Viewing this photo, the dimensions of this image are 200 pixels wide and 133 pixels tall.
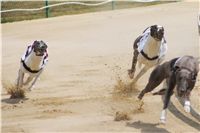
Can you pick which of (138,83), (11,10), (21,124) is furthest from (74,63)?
(11,10)

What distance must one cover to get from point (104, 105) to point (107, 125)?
98cm

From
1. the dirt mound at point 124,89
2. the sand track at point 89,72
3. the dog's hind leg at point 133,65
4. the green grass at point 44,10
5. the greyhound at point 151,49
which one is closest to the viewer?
the sand track at point 89,72

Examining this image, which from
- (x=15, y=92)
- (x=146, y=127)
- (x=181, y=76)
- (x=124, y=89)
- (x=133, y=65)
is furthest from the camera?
(x=133, y=65)

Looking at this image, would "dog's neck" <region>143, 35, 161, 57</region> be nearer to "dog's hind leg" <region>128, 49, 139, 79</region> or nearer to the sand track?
"dog's hind leg" <region>128, 49, 139, 79</region>

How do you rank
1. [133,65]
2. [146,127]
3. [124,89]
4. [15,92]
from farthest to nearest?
[133,65], [124,89], [15,92], [146,127]

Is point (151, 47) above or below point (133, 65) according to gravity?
above

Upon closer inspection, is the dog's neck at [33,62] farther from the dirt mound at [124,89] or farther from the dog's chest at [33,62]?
the dirt mound at [124,89]

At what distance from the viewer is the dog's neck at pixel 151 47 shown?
8961 mm

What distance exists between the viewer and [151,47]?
900 centimetres

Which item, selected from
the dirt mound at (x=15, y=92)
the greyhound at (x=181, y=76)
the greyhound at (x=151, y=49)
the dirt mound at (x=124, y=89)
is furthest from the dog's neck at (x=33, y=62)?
the greyhound at (x=181, y=76)

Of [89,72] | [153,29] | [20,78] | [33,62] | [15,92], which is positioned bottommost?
[15,92]

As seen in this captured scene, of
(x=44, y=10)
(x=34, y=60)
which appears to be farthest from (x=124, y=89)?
(x=44, y=10)

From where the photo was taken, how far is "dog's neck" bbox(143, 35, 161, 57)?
29.4ft

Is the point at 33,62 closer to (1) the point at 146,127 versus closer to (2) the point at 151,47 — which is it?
(2) the point at 151,47
